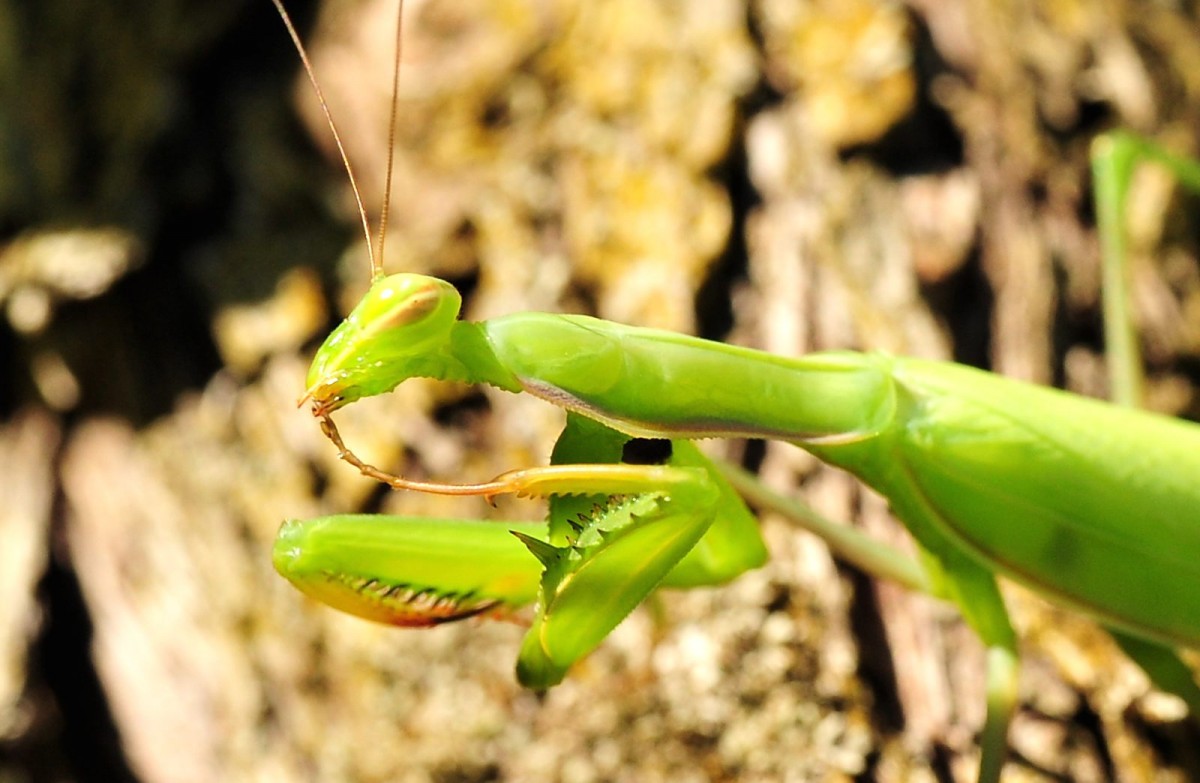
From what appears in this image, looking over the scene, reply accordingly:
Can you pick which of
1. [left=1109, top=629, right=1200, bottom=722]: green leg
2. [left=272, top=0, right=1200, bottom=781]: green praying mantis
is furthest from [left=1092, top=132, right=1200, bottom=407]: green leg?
[left=1109, top=629, right=1200, bottom=722]: green leg

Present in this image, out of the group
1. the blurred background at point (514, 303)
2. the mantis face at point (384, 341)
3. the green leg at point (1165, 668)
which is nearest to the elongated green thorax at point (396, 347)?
the mantis face at point (384, 341)

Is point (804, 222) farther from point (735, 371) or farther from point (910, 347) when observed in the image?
point (735, 371)

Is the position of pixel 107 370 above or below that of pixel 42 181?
below

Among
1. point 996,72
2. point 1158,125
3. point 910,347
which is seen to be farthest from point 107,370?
point 1158,125

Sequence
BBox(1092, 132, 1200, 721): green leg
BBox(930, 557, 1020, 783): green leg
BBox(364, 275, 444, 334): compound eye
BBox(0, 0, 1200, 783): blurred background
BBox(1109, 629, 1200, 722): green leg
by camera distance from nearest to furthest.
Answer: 1. BBox(364, 275, 444, 334): compound eye
2. BBox(930, 557, 1020, 783): green leg
3. BBox(1109, 629, 1200, 722): green leg
4. BBox(0, 0, 1200, 783): blurred background
5. BBox(1092, 132, 1200, 721): green leg

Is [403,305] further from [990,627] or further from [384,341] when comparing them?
[990,627]

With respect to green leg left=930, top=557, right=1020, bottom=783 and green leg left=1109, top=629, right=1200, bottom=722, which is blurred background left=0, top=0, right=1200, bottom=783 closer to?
green leg left=1109, top=629, right=1200, bottom=722

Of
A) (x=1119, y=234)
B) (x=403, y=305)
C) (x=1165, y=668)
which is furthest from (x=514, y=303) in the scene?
(x=1165, y=668)
